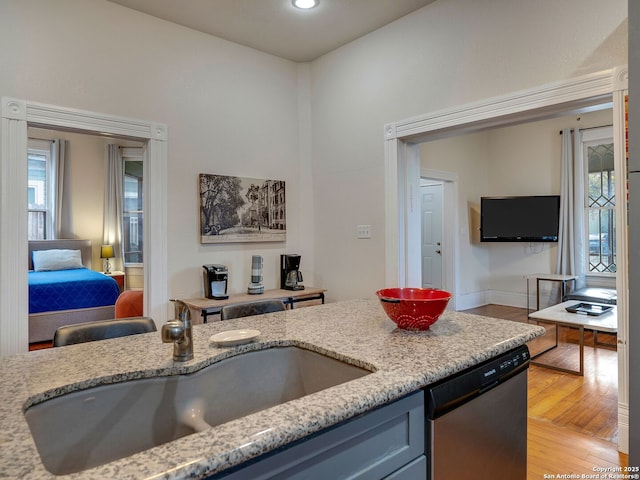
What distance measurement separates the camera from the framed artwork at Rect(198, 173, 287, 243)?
3.45 metres

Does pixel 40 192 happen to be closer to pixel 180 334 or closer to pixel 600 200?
pixel 180 334

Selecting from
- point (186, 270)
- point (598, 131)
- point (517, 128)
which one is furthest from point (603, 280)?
point (186, 270)

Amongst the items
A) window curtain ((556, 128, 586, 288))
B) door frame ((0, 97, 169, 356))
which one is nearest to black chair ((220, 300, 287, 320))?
door frame ((0, 97, 169, 356))

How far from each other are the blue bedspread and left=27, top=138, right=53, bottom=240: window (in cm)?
164

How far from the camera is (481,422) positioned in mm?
1233

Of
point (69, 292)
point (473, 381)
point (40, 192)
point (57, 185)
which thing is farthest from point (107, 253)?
point (473, 381)

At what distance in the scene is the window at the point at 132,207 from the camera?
6836 millimetres

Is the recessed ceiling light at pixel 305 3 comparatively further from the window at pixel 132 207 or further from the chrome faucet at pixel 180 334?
the window at pixel 132 207

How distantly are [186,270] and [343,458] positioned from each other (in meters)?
2.76

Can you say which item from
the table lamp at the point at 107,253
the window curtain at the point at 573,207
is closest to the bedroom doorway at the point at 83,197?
the table lamp at the point at 107,253

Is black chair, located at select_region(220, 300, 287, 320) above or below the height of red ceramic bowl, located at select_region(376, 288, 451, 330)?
below

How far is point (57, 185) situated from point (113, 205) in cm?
83

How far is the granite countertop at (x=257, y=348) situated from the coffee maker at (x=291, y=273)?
6.22ft

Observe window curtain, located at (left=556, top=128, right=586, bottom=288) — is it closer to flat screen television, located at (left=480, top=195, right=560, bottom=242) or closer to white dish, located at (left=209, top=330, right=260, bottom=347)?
flat screen television, located at (left=480, top=195, right=560, bottom=242)
